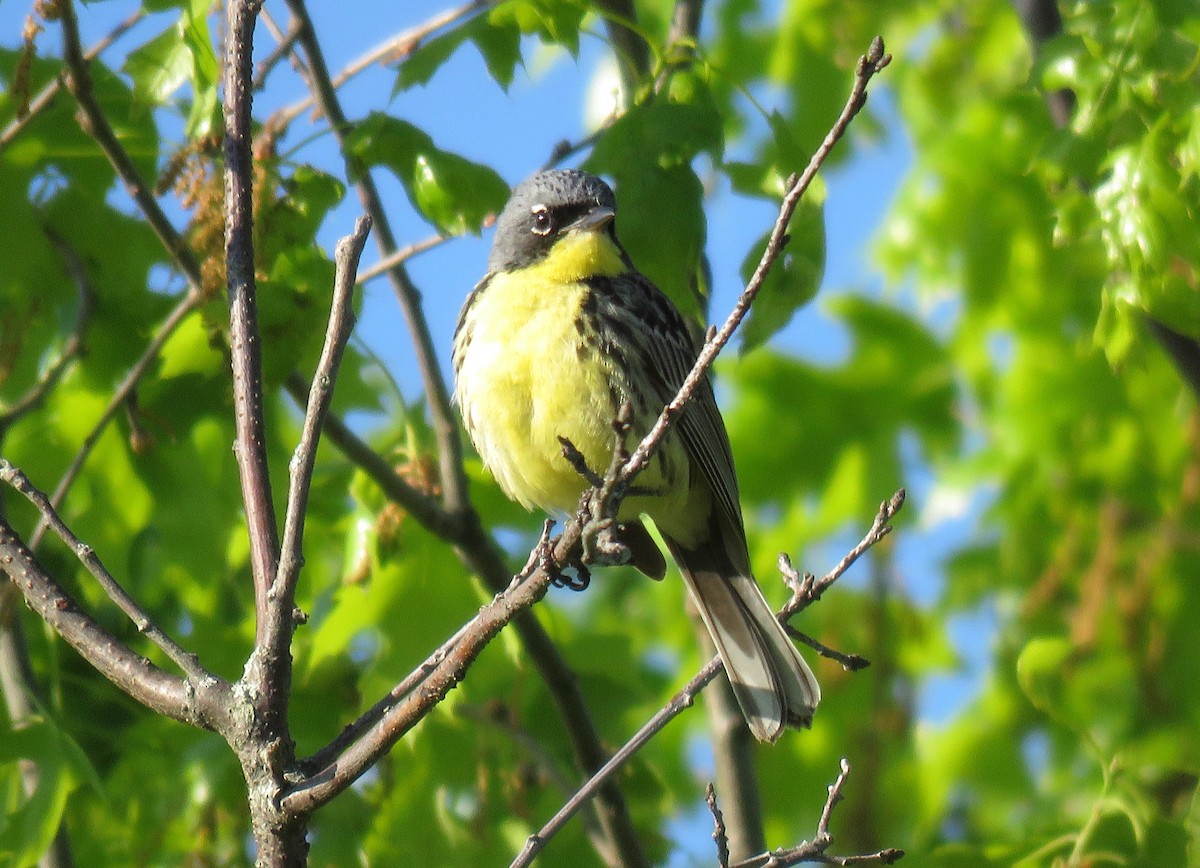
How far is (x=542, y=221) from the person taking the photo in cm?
528

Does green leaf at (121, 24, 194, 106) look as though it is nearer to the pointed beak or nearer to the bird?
the bird

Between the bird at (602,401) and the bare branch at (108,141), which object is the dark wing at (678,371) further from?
the bare branch at (108,141)

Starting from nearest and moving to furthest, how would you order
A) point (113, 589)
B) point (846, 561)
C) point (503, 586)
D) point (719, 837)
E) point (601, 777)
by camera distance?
1. point (113, 589)
2. point (601, 777)
3. point (719, 837)
4. point (846, 561)
5. point (503, 586)

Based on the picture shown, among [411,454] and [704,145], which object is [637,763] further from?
[704,145]

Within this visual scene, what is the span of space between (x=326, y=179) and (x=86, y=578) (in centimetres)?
214

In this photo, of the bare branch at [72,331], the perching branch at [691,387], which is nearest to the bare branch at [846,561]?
the perching branch at [691,387]

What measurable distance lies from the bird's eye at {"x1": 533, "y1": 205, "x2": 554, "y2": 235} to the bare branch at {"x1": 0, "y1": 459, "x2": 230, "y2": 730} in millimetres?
2538

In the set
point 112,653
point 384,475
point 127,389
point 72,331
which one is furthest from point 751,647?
point 72,331

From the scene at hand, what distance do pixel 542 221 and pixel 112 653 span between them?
2.70 meters

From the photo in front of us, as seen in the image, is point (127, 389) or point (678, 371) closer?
point (127, 389)

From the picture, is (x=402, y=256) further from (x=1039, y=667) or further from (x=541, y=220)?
(x=1039, y=667)

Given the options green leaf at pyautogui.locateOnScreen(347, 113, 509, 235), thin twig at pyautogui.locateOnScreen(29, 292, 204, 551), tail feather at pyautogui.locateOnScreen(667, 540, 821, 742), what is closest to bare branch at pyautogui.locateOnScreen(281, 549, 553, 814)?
tail feather at pyautogui.locateOnScreen(667, 540, 821, 742)

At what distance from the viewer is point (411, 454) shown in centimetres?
502

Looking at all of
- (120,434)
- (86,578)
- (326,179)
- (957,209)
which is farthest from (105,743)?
(957,209)
